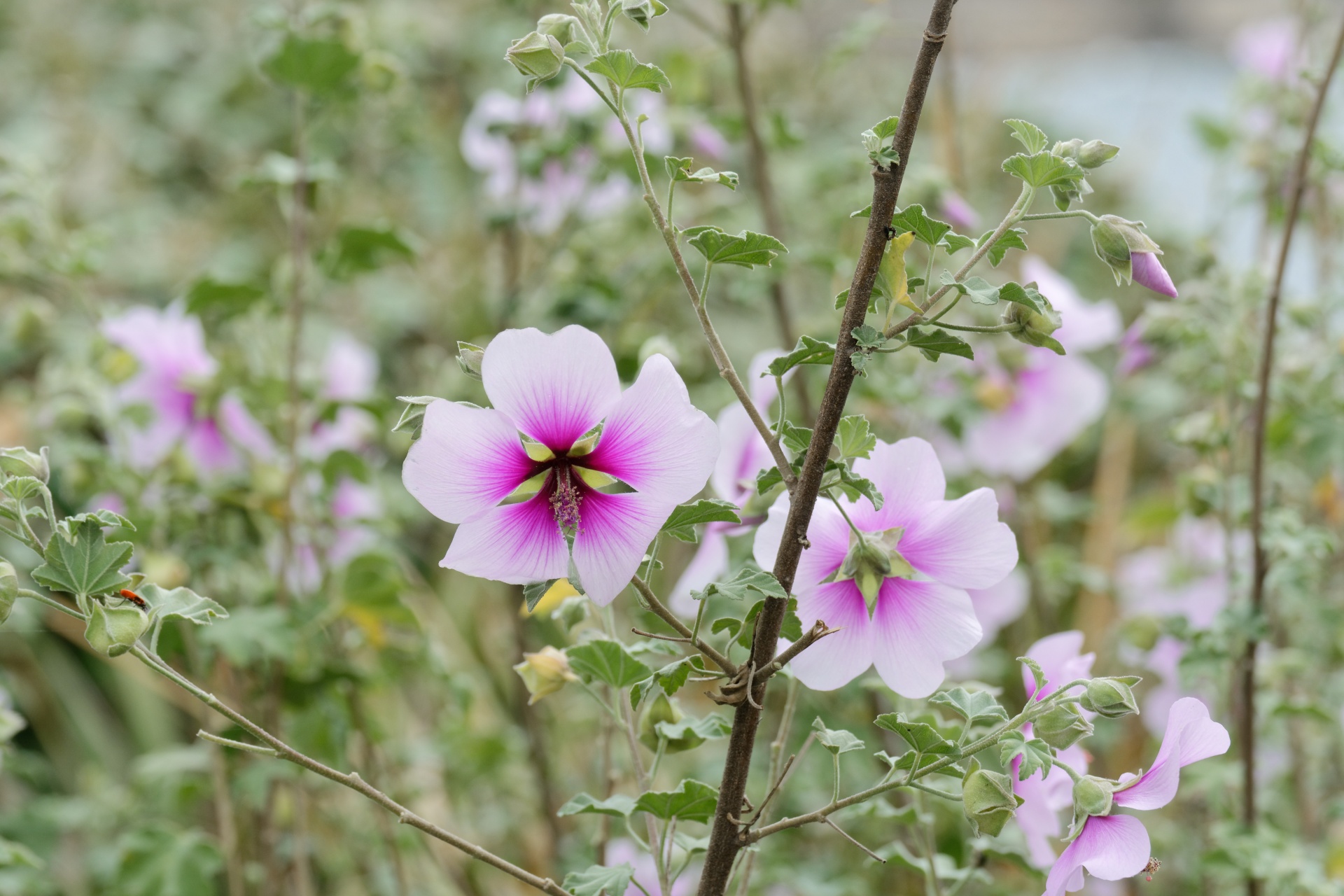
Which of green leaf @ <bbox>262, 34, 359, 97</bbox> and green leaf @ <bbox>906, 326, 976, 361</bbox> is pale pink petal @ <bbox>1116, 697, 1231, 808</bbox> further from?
green leaf @ <bbox>262, 34, 359, 97</bbox>

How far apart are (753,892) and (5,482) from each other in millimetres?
827

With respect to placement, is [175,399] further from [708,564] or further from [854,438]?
[854,438]

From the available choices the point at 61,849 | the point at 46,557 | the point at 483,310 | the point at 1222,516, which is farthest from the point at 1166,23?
the point at 46,557

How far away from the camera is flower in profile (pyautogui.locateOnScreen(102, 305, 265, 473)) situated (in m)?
1.01

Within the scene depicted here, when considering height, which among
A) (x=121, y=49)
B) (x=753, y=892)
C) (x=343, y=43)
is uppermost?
(x=121, y=49)

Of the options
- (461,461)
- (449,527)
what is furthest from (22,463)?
(449,527)

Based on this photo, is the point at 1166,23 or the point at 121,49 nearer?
the point at 121,49

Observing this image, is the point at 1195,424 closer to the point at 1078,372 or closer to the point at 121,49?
the point at 1078,372

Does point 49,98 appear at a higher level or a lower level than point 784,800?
higher

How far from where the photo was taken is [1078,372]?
108 centimetres

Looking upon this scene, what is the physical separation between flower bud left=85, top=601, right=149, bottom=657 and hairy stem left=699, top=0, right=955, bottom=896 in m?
0.25

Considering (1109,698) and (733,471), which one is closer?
(1109,698)

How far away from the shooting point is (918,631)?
1.72 ft

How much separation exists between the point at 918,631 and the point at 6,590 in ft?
1.28
